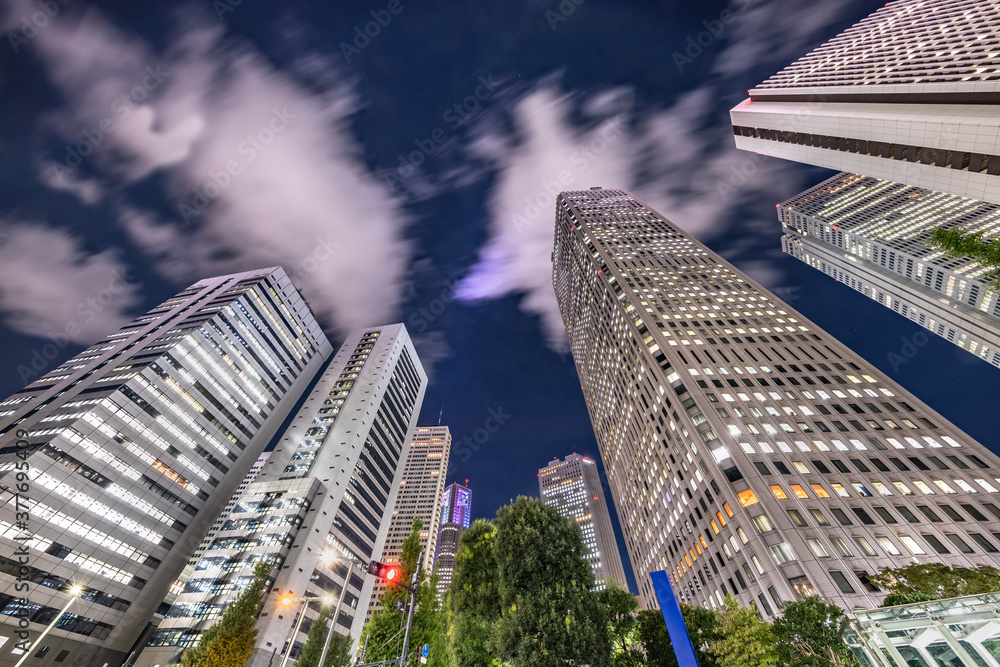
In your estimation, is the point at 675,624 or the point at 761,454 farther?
the point at 761,454

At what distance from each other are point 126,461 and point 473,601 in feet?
164

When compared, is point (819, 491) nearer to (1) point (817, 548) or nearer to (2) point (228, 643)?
(1) point (817, 548)

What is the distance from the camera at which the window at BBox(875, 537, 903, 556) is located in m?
33.7

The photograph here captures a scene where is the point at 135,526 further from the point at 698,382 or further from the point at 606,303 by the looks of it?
the point at 606,303

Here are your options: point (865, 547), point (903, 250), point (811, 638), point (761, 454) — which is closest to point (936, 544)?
point (865, 547)

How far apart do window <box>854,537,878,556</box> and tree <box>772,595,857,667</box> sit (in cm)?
1866

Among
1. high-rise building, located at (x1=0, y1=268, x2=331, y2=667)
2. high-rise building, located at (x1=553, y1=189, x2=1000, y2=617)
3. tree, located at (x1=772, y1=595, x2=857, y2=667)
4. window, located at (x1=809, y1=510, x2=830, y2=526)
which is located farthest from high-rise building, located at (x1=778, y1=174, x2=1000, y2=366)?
high-rise building, located at (x1=0, y1=268, x2=331, y2=667)

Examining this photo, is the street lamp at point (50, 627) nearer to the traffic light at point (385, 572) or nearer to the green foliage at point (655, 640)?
the traffic light at point (385, 572)

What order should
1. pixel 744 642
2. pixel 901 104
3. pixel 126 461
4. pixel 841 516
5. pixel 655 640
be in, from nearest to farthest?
pixel 744 642 → pixel 655 640 → pixel 841 516 → pixel 901 104 → pixel 126 461

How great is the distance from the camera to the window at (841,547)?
33.5m

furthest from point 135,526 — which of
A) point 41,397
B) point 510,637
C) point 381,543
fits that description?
point 510,637

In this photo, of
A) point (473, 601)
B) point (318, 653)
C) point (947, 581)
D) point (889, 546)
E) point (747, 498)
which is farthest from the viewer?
point (747, 498)

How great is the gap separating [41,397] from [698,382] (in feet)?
300

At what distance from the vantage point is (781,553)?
3466 cm
